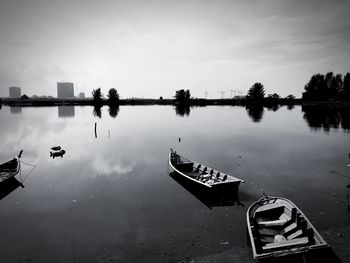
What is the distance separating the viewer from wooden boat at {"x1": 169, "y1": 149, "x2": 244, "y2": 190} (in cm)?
1889

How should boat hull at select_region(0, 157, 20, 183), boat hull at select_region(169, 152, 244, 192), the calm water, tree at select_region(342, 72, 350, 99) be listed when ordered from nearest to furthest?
the calm water, boat hull at select_region(169, 152, 244, 192), boat hull at select_region(0, 157, 20, 183), tree at select_region(342, 72, 350, 99)

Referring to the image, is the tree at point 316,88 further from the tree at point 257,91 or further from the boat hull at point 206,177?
the boat hull at point 206,177

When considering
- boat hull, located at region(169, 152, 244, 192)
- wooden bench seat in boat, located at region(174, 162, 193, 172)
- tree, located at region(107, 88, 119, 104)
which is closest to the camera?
boat hull, located at region(169, 152, 244, 192)

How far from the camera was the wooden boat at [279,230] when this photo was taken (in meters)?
10.2

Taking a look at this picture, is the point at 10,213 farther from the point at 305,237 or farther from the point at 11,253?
the point at 305,237

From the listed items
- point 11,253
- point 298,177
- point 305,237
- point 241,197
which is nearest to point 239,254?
point 305,237

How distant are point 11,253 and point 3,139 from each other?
47017 mm

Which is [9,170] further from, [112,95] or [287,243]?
[112,95]

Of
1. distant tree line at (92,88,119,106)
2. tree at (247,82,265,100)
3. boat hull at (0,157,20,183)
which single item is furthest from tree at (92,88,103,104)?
boat hull at (0,157,20,183)

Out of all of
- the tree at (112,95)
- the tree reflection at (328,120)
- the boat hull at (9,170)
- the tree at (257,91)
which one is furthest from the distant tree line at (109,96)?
the boat hull at (9,170)

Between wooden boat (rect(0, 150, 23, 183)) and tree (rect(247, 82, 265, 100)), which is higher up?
tree (rect(247, 82, 265, 100))

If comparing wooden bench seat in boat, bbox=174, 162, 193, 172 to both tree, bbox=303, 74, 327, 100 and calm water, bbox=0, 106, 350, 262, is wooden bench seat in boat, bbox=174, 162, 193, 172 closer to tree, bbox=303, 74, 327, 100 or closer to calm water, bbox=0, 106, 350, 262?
calm water, bbox=0, 106, 350, 262

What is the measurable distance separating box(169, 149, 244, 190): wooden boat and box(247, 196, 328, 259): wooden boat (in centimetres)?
421

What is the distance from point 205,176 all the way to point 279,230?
386 inches
